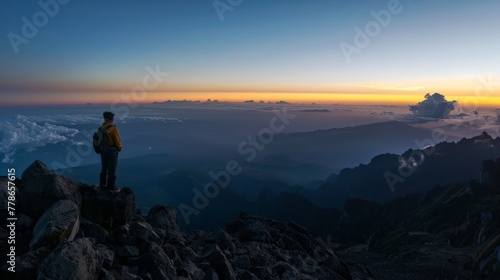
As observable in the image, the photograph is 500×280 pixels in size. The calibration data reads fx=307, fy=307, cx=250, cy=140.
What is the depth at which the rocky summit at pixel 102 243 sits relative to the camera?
13.3 m

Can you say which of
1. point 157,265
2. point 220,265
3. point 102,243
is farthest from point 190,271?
point 102,243

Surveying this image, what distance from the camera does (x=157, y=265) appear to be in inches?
659

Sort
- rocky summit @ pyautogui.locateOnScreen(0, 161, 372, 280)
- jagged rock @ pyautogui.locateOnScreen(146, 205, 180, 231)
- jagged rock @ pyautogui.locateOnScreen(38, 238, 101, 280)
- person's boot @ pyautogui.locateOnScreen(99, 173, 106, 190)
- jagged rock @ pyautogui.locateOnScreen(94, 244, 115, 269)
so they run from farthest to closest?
1. jagged rock @ pyautogui.locateOnScreen(146, 205, 180, 231)
2. person's boot @ pyautogui.locateOnScreen(99, 173, 106, 190)
3. jagged rock @ pyautogui.locateOnScreen(94, 244, 115, 269)
4. rocky summit @ pyautogui.locateOnScreen(0, 161, 372, 280)
5. jagged rock @ pyautogui.locateOnScreen(38, 238, 101, 280)

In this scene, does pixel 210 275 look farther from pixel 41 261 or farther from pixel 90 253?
pixel 41 261

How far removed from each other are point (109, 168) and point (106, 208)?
280 centimetres

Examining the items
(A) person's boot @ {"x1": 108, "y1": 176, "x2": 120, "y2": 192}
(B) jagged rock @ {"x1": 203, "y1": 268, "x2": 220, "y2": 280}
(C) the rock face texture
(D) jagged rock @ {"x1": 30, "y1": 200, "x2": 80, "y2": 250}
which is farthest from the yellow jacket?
(B) jagged rock @ {"x1": 203, "y1": 268, "x2": 220, "y2": 280}

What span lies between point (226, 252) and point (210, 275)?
6.18 meters

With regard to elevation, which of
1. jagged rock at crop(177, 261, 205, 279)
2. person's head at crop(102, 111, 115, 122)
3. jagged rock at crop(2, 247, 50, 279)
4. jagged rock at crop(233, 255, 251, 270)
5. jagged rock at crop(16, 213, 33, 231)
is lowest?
jagged rock at crop(233, 255, 251, 270)

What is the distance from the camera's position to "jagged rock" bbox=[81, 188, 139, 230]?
67.4 feet

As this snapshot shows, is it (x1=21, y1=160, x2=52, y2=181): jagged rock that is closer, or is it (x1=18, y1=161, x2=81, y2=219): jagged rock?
(x1=18, y1=161, x2=81, y2=219): jagged rock

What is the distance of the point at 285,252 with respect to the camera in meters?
34.2

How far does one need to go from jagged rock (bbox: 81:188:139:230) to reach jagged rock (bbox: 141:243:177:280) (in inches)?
179

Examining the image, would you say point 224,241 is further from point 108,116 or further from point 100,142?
point 108,116

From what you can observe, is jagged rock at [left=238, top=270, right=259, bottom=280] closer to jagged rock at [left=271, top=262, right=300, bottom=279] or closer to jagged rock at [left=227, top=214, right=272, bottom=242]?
jagged rock at [left=271, top=262, right=300, bottom=279]
